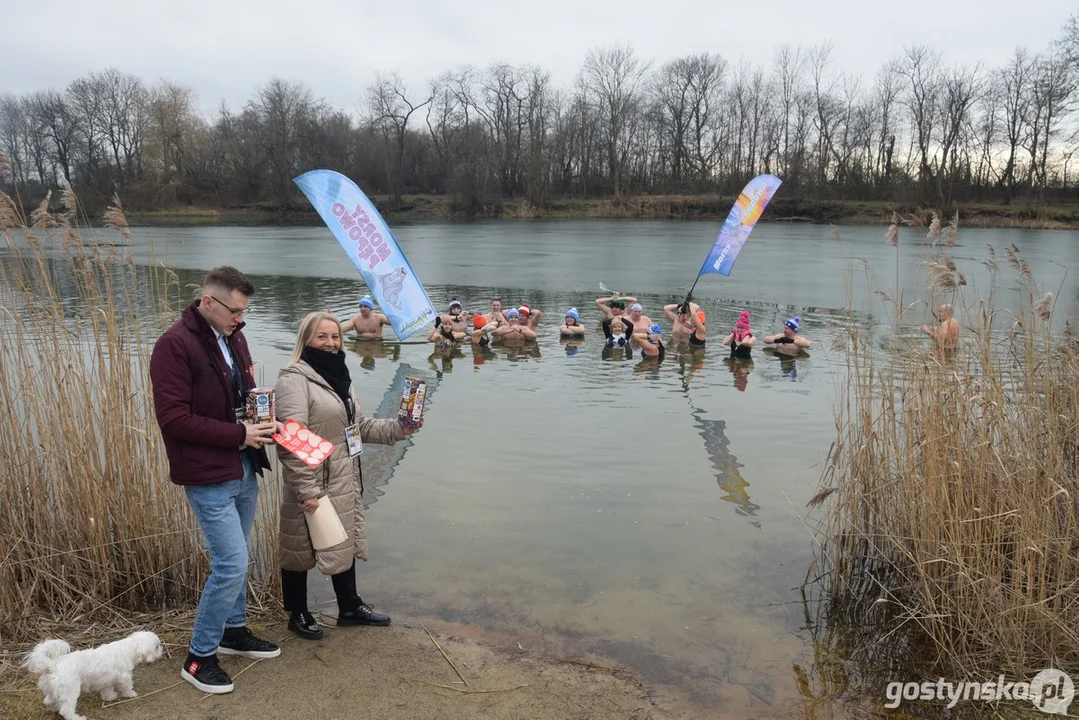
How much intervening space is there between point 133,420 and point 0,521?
30.1 inches

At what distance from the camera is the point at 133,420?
4148mm

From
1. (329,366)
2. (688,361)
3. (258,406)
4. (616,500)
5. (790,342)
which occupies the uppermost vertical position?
(329,366)

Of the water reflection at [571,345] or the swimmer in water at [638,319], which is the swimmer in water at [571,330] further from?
the swimmer in water at [638,319]

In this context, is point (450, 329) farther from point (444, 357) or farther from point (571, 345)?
point (571, 345)

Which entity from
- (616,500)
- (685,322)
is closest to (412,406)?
(616,500)

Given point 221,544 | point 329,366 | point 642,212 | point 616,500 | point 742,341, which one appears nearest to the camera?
point 221,544

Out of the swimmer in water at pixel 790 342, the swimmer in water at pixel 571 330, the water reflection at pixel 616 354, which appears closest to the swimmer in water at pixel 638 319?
the water reflection at pixel 616 354

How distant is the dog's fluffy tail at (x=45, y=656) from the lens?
3102mm

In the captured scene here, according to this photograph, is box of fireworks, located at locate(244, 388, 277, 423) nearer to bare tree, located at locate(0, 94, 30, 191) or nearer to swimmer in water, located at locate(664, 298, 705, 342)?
swimmer in water, located at locate(664, 298, 705, 342)

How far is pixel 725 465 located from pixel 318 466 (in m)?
4.88

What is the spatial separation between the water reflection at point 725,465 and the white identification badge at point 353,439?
3.53 m

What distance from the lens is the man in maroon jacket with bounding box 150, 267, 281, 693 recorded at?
10.0ft

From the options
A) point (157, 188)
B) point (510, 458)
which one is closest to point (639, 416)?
point (510, 458)

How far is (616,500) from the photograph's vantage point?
21.4ft
